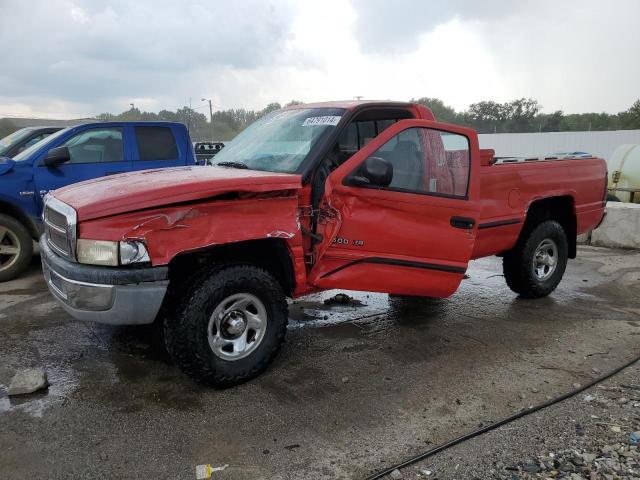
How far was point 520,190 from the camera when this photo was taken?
5.07 metres

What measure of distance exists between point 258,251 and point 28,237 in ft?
13.3

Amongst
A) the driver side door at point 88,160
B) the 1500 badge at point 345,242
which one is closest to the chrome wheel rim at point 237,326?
the 1500 badge at point 345,242

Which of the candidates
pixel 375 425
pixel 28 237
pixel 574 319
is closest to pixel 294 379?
pixel 375 425

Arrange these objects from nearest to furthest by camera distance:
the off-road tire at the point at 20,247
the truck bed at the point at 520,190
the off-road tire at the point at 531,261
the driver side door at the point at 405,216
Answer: the driver side door at the point at 405,216 < the truck bed at the point at 520,190 < the off-road tire at the point at 531,261 < the off-road tire at the point at 20,247

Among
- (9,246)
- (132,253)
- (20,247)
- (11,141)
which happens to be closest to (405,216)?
(132,253)

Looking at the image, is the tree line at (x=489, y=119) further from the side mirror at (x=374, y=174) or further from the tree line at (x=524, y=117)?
the side mirror at (x=374, y=174)

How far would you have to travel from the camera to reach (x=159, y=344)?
4266mm

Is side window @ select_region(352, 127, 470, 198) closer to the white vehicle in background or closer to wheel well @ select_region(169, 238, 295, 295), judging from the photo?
wheel well @ select_region(169, 238, 295, 295)

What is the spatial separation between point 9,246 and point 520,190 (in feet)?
19.5

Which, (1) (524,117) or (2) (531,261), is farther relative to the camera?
(1) (524,117)

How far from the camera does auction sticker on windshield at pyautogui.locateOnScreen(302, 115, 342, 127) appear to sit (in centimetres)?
398

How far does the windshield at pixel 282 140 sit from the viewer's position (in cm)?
389

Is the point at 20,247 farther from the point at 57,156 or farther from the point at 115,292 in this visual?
the point at 115,292

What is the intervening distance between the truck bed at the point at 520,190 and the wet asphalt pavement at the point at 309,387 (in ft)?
2.76
